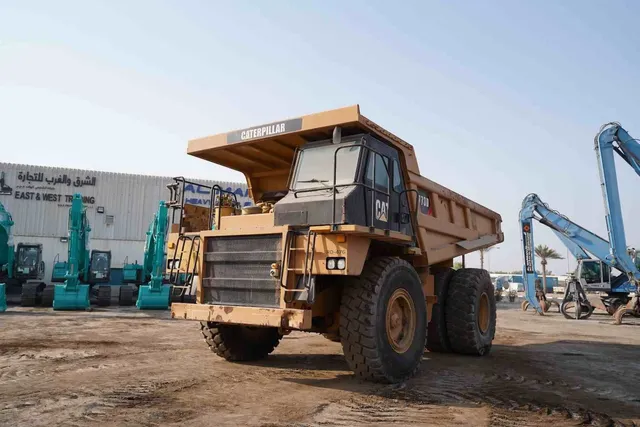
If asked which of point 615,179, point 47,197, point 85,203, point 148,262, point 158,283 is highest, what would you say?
point 47,197

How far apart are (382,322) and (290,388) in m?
1.28

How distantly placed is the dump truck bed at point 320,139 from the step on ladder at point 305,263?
1.47 m

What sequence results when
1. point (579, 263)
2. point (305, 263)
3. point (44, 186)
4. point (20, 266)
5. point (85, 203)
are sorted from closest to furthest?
point (305, 263)
point (20, 266)
point (579, 263)
point (44, 186)
point (85, 203)

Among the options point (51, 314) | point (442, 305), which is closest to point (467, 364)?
point (442, 305)

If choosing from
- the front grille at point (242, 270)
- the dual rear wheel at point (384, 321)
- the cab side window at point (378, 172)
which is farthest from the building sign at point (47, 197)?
the dual rear wheel at point (384, 321)

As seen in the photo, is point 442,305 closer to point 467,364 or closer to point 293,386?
point 467,364

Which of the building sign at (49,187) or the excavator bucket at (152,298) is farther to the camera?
the building sign at (49,187)

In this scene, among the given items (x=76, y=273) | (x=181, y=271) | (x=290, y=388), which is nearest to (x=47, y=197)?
(x=76, y=273)

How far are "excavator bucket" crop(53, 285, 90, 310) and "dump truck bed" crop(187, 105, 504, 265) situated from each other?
11.8 m

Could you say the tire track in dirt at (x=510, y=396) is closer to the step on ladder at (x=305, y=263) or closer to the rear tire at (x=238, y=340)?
the step on ladder at (x=305, y=263)

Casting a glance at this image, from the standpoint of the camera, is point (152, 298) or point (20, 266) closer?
point (152, 298)

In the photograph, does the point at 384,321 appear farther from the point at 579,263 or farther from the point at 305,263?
the point at 579,263

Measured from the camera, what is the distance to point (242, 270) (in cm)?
621

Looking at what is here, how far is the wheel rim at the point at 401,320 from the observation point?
6.10 metres
